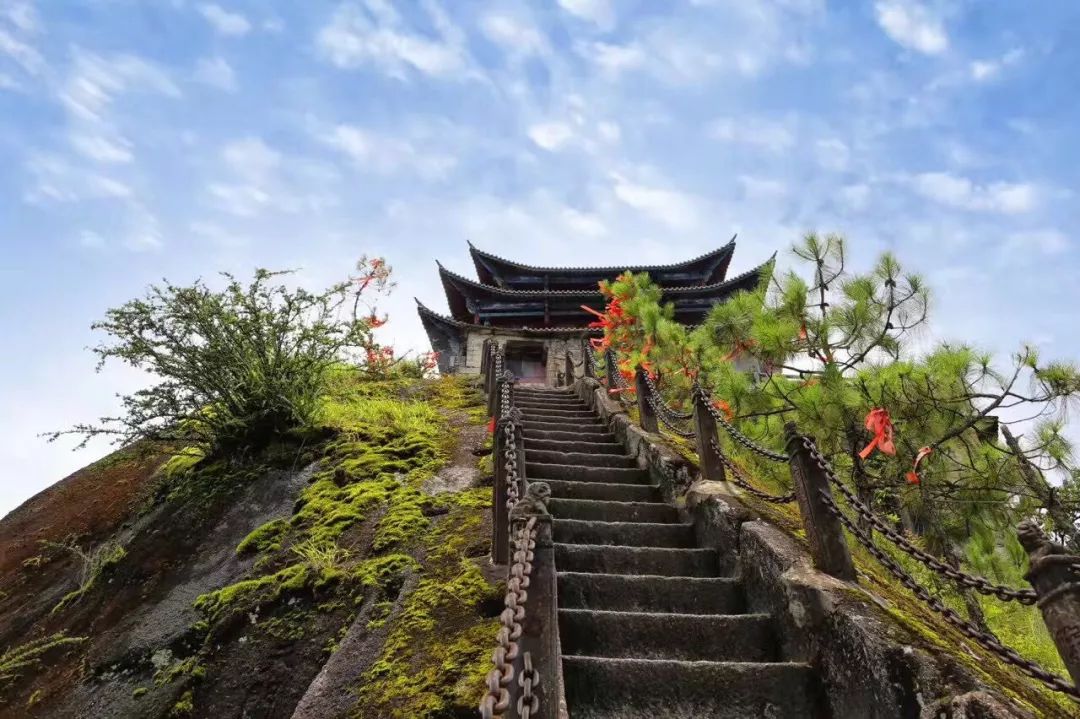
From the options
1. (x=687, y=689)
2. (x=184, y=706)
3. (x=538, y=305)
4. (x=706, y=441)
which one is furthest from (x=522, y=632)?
(x=538, y=305)

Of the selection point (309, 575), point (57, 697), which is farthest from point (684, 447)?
point (57, 697)

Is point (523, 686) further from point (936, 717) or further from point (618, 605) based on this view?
point (618, 605)

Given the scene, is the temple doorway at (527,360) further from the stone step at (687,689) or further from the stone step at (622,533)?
the stone step at (687,689)

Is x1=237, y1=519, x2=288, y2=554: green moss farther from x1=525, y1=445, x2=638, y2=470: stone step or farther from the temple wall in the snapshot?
the temple wall

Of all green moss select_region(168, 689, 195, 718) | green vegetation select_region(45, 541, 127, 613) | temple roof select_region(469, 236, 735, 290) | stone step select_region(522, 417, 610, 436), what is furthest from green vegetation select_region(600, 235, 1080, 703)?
temple roof select_region(469, 236, 735, 290)

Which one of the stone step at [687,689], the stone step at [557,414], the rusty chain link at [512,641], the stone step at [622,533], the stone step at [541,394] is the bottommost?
the stone step at [687,689]

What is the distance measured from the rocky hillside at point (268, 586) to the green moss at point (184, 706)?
0.04 feet

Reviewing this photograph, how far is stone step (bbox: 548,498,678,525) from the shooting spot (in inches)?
183

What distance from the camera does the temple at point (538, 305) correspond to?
18984 mm

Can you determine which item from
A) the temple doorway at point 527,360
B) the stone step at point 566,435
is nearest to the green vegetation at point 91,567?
the stone step at point 566,435

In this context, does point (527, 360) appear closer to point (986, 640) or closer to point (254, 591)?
point (254, 591)

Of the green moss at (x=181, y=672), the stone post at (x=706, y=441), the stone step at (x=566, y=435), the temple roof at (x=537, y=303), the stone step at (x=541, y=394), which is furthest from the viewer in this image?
the temple roof at (x=537, y=303)

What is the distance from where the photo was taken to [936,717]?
2.05 meters

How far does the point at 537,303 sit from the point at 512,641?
62.4ft
